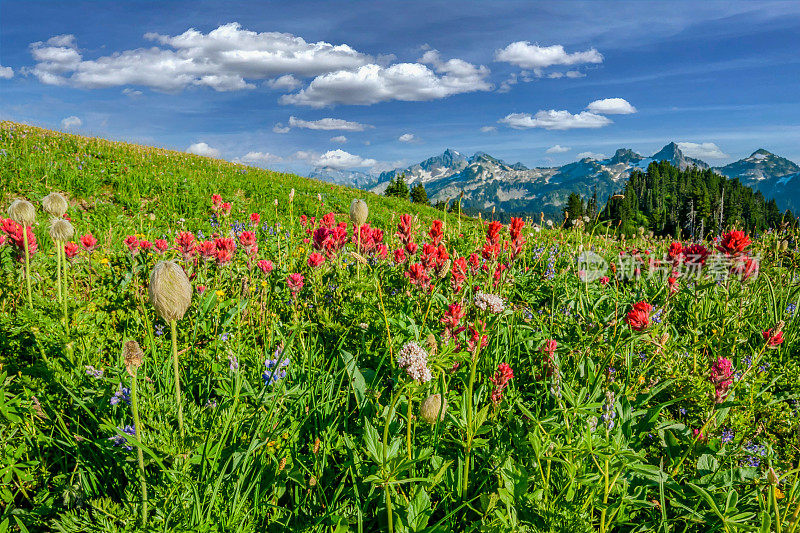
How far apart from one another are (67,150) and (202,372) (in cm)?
1526

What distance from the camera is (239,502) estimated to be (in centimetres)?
183

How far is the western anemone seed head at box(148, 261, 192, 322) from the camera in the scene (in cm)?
165

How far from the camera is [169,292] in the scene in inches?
65.1

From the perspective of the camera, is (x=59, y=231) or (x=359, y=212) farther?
(x=359, y=212)

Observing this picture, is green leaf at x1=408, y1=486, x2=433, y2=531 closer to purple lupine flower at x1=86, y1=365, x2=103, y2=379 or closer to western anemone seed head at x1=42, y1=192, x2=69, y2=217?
purple lupine flower at x1=86, y1=365, x2=103, y2=379

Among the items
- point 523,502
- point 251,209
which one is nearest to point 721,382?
point 523,502

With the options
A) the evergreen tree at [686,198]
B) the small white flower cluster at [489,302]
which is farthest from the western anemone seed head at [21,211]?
the evergreen tree at [686,198]

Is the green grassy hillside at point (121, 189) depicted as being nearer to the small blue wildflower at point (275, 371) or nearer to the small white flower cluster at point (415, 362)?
the small blue wildflower at point (275, 371)

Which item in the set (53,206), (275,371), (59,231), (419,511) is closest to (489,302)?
A: (419,511)

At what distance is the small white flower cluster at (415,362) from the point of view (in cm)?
195

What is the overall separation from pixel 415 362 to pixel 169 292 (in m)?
1.07

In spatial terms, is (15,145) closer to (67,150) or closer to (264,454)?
(67,150)

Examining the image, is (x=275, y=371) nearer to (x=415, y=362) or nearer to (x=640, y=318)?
(x=415, y=362)

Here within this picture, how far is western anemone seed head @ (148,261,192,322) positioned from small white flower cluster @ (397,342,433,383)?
37.3 inches
